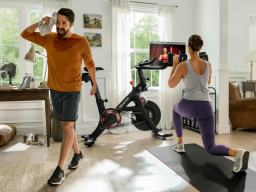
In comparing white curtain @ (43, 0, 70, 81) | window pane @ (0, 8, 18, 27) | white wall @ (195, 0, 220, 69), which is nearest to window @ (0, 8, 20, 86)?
window pane @ (0, 8, 18, 27)

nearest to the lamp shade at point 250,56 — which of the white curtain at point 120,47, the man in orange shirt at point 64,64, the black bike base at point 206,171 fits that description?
the white curtain at point 120,47

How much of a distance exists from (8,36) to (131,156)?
10.2ft

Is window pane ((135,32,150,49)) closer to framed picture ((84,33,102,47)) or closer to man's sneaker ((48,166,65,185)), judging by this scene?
framed picture ((84,33,102,47))

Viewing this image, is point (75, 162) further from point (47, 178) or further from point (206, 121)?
point (206, 121)

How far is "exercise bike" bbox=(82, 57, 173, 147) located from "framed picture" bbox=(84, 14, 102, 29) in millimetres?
1061

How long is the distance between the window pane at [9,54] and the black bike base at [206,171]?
2.92m

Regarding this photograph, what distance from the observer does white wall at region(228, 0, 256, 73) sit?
5.20 m

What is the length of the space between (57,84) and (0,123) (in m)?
2.52

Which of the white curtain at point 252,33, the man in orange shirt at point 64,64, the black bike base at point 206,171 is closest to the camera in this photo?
the black bike base at point 206,171

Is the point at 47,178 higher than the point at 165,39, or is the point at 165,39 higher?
the point at 165,39

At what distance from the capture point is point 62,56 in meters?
2.02

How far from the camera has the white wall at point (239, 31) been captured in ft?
17.1

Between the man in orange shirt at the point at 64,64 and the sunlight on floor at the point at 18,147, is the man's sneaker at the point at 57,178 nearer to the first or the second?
the man in orange shirt at the point at 64,64

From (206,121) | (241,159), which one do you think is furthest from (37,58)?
(241,159)
